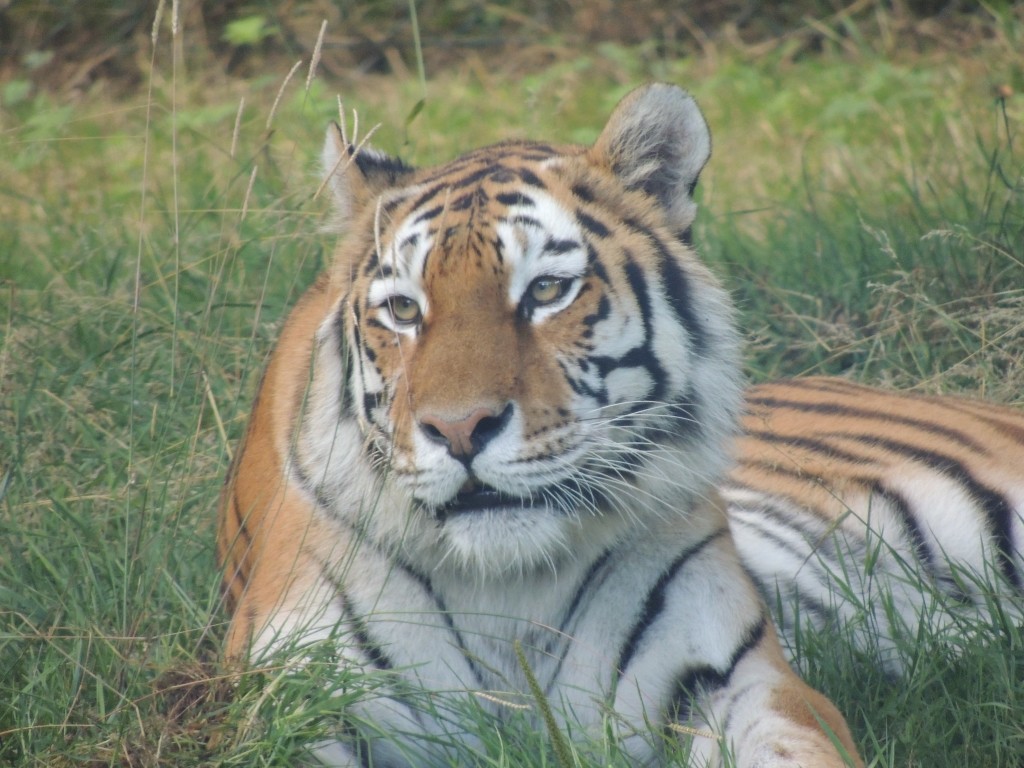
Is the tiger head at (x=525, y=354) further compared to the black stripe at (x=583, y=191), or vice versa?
the black stripe at (x=583, y=191)

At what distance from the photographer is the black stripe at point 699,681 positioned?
7.36ft

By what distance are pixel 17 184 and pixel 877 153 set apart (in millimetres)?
3633

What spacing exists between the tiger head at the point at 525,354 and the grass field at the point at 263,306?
0.76ft

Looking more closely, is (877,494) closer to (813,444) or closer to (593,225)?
(813,444)

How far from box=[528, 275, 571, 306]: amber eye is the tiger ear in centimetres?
32

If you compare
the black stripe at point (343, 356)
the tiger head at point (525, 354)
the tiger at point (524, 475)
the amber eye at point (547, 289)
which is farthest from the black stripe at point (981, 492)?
the black stripe at point (343, 356)

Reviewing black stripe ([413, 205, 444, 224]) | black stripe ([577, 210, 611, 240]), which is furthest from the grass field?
black stripe ([577, 210, 611, 240])

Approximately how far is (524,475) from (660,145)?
0.75m

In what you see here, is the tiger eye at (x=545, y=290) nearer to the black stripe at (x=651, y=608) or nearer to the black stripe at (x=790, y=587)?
the black stripe at (x=651, y=608)

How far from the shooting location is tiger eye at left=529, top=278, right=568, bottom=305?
2.24 metres

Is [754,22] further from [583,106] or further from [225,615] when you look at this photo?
[225,615]

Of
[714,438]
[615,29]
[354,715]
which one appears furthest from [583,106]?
[354,715]

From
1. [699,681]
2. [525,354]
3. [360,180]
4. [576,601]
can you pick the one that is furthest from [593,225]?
[699,681]

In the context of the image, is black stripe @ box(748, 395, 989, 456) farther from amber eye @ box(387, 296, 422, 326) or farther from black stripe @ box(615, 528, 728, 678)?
amber eye @ box(387, 296, 422, 326)
